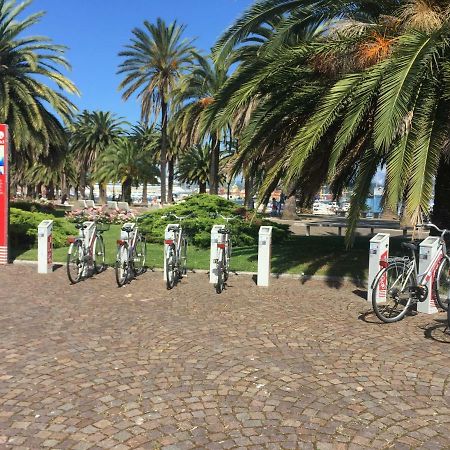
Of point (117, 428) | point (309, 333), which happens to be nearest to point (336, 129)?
point (309, 333)

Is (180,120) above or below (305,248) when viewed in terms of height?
above

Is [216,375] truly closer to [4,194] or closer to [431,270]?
[431,270]

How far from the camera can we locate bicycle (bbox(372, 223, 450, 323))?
6309mm

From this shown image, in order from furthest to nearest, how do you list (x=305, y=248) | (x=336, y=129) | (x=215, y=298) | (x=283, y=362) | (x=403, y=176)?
(x=305, y=248) → (x=336, y=129) → (x=215, y=298) → (x=403, y=176) → (x=283, y=362)

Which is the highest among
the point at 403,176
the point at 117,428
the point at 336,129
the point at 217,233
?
the point at 336,129

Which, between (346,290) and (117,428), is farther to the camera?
(346,290)

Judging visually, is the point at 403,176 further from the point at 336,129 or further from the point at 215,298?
the point at 215,298

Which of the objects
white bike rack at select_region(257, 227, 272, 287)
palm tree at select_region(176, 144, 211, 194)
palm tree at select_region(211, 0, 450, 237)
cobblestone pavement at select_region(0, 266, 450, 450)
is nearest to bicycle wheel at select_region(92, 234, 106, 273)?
cobblestone pavement at select_region(0, 266, 450, 450)

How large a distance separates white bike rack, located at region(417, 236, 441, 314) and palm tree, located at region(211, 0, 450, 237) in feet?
1.80

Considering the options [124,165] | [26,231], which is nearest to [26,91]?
[26,231]

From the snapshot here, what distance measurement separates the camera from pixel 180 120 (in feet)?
91.7

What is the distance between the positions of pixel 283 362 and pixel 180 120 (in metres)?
24.5

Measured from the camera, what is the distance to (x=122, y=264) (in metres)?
8.49

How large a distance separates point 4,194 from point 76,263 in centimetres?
306
